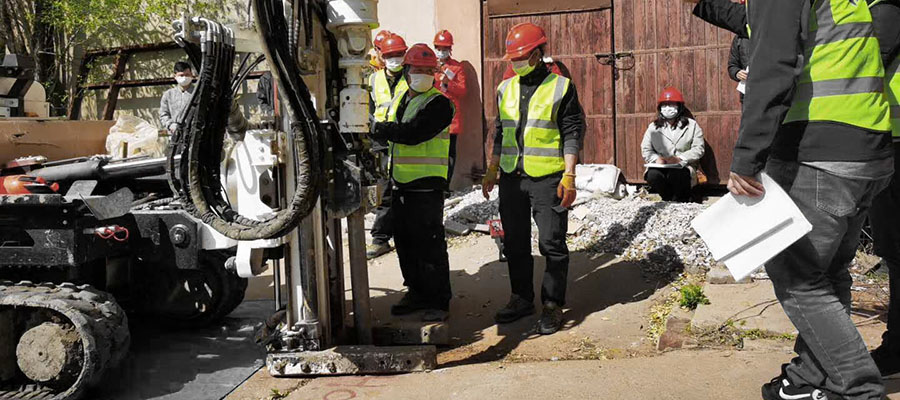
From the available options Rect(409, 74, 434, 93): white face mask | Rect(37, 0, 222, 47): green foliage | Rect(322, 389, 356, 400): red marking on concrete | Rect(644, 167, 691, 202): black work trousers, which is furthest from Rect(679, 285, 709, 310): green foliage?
Rect(37, 0, 222, 47): green foliage

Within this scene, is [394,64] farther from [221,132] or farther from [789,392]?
[789,392]

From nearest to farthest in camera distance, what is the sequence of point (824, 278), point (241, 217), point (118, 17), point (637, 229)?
point (824, 278) < point (241, 217) < point (637, 229) < point (118, 17)

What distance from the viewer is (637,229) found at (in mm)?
7016

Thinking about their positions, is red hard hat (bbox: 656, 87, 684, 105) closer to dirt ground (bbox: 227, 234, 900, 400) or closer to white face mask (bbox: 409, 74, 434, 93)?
dirt ground (bbox: 227, 234, 900, 400)

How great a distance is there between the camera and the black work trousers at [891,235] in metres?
3.31

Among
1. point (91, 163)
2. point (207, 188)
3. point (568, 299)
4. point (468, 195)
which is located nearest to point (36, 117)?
point (91, 163)

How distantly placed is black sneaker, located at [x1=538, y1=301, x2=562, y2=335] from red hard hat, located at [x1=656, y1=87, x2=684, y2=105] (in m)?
3.87

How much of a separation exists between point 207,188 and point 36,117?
2.33 meters

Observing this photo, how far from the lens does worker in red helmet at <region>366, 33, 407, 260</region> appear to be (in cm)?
669

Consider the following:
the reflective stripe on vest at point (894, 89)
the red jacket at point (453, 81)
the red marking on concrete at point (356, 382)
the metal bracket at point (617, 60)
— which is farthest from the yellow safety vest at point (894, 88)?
the red jacket at point (453, 81)

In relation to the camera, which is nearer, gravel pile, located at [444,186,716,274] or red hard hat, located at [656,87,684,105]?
gravel pile, located at [444,186,716,274]

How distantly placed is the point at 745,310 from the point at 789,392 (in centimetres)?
156

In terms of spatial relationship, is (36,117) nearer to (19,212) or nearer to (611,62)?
(19,212)

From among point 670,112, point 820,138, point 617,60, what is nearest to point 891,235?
point 820,138
